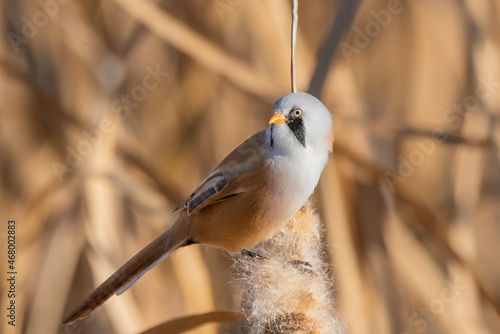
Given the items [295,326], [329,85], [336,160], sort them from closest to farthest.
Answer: [295,326] < [336,160] < [329,85]

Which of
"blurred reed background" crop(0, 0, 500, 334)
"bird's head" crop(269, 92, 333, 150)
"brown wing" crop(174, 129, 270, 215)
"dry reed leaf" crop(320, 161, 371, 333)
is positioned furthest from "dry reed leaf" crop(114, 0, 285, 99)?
"bird's head" crop(269, 92, 333, 150)

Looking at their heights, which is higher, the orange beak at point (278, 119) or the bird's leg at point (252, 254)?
the orange beak at point (278, 119)

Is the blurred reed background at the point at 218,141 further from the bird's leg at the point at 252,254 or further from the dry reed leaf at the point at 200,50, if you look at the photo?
the bird's leg at the point at 252,254

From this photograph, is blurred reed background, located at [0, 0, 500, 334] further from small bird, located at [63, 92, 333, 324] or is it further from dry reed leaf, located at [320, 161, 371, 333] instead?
small bird, located at [63, 92, 333, 324]

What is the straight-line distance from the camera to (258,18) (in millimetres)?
1875

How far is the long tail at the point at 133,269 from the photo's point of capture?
109cm

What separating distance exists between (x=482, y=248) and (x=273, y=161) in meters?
1.63

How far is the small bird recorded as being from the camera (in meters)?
1.02

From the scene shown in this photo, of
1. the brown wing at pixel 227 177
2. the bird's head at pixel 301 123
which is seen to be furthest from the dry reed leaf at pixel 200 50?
the bird's head at pixel 301 123

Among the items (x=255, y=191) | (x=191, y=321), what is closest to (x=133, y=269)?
(x=191, y=321)

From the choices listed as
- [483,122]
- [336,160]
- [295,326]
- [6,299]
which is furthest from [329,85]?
[6,299]

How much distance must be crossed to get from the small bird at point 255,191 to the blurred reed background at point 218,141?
59 centimetres

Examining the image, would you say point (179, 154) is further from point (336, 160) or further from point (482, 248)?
point (482, 248)

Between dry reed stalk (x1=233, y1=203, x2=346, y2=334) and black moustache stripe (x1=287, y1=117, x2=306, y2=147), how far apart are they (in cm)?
29
